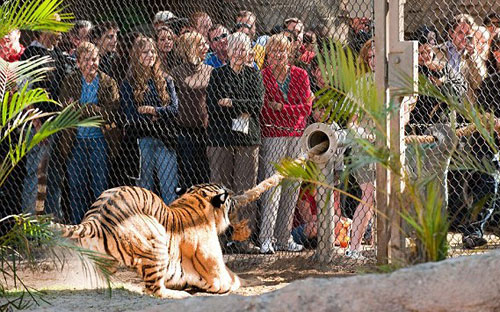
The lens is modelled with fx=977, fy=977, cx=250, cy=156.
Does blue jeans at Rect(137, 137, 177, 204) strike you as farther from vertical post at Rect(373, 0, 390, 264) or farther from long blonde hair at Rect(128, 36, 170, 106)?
vertical post at Rect(373, 0, 390, 264)

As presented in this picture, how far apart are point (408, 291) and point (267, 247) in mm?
4518

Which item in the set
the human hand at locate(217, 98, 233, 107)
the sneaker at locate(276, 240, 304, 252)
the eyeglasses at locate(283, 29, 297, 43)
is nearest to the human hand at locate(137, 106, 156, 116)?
the human hand at locate(217, 98, 233, 107)

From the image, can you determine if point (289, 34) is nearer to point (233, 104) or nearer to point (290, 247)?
point (233, 104)

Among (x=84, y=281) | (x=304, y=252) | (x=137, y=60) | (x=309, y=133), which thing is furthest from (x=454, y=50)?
(x=84, y=281)

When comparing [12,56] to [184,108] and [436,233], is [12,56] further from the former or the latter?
[436,233]

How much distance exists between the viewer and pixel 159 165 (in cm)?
889

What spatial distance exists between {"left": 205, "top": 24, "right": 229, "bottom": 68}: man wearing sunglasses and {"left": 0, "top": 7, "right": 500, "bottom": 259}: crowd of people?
0.01 m

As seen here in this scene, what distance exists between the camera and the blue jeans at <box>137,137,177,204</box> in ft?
28.9

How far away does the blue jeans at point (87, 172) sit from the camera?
9047 millimetres

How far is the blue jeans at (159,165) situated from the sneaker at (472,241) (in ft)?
8.50

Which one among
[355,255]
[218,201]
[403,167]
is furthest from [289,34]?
[403,167]

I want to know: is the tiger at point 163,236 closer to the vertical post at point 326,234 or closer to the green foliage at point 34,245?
the green foliage at point 34,245

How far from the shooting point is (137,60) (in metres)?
8.75

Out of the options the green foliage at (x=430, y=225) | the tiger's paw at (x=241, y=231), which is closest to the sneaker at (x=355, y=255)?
the tiger's paw at (x=241, y=231)
